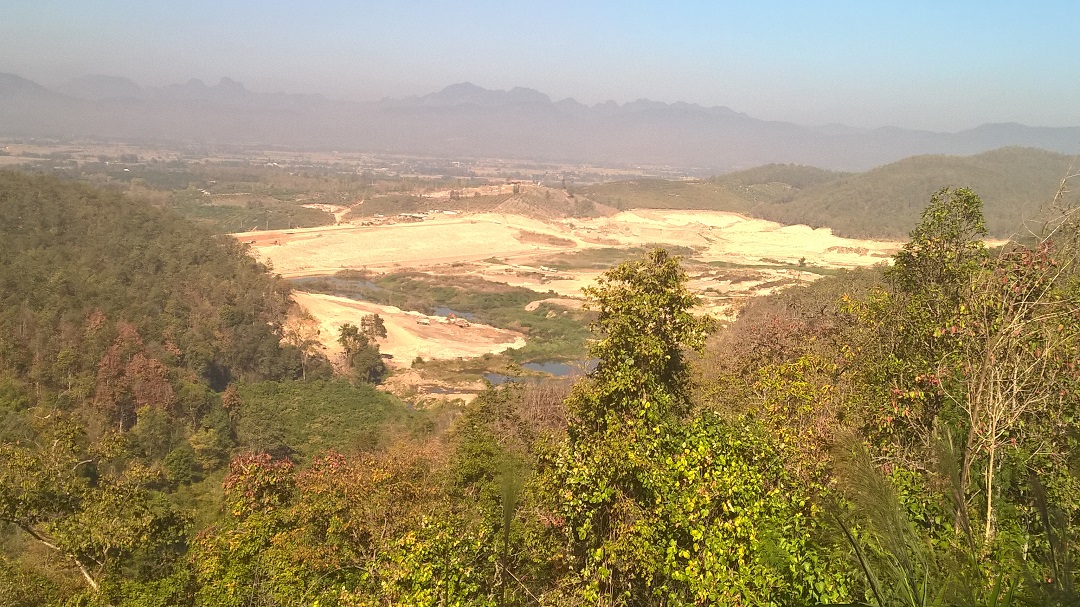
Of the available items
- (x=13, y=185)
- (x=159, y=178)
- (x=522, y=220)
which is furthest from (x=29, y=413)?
(x=159, y=178)

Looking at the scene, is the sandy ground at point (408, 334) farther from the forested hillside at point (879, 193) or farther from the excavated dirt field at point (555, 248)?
the forested hillside at point (879, 193)

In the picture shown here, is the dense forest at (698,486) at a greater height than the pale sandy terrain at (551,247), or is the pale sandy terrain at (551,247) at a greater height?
the dense forest at (698,486)

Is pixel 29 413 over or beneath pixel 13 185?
beneath

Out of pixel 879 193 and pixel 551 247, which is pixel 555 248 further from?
pixel 879 193

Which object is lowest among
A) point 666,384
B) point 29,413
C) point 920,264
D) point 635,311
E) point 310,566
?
point 29,413

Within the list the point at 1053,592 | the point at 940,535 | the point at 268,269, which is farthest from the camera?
the point at 268,269

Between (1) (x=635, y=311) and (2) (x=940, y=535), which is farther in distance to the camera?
(1) (x=635, y=311)

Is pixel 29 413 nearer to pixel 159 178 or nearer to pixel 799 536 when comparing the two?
pixel 799 536

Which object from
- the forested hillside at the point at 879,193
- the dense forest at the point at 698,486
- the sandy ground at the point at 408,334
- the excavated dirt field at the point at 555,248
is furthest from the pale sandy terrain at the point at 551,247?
the dense forest at the point at 698,486
